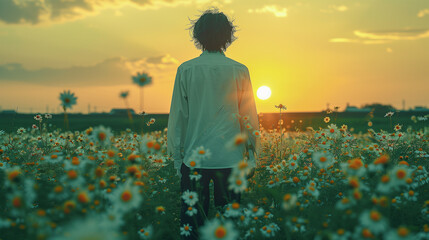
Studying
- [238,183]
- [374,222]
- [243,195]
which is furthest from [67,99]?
[374,222]

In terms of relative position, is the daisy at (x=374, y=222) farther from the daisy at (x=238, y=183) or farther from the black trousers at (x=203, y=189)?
the black trousers at (x=203, y=189)

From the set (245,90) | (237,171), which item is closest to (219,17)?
(245,90)

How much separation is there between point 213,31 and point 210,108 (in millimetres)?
731

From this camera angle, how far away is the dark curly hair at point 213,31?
3.15 meters

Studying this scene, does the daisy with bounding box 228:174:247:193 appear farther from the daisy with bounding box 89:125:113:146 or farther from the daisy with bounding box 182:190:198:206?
the daisy with bounding box 89:125:113:146

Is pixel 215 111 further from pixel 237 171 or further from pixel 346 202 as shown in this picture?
pixel 346 202

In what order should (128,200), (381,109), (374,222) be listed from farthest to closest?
(381,109), (128,200), (374,222)

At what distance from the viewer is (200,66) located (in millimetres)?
3061

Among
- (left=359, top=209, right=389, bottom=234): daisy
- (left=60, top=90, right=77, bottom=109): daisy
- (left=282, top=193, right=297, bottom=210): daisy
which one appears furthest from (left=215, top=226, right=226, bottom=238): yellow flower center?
(left=60, top=90, right=77, bottom=109): daisy

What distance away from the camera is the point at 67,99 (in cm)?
297

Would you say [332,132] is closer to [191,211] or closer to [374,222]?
[191,211]

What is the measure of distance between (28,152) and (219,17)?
13.8ft

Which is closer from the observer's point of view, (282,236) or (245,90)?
(245,90)

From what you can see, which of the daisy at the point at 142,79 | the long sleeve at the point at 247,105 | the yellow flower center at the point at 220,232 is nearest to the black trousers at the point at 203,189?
the long sleeve at the point at 247,105
